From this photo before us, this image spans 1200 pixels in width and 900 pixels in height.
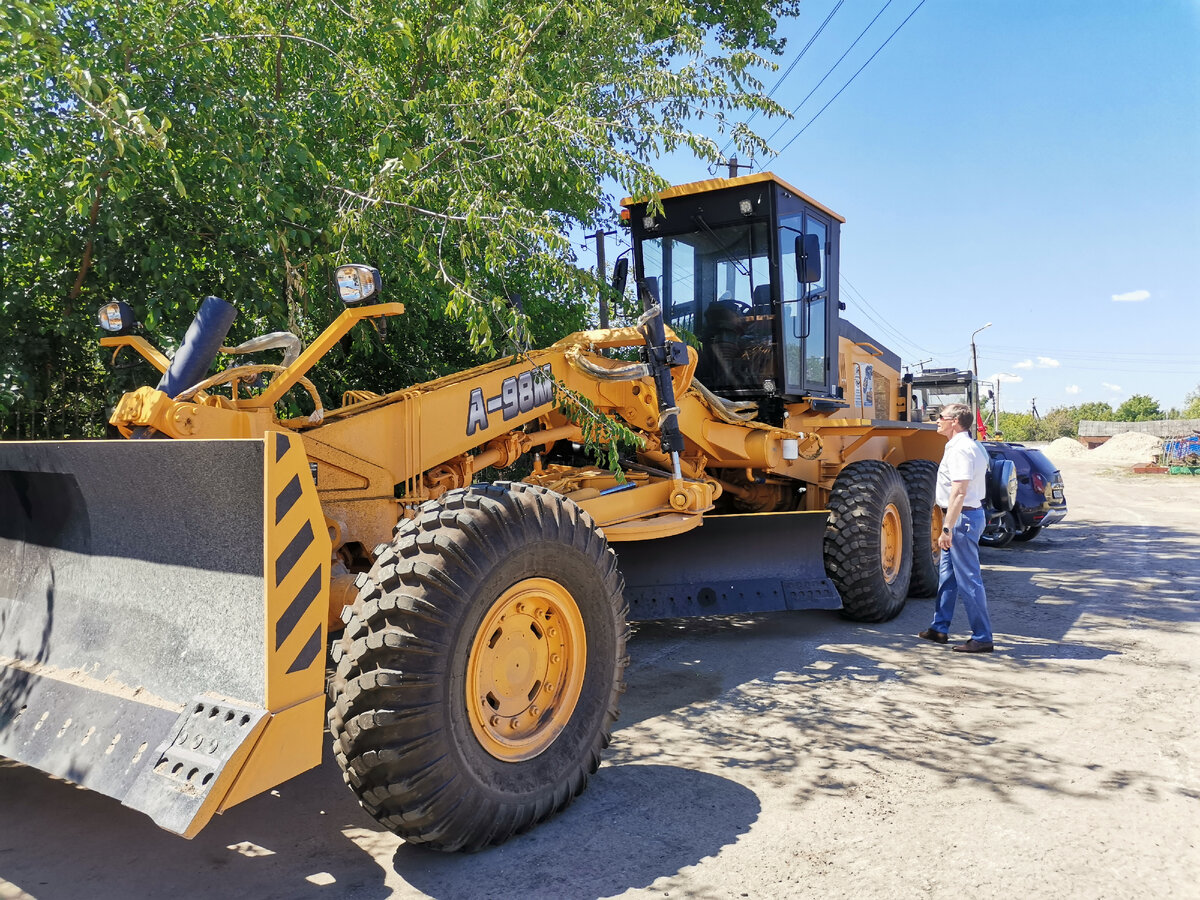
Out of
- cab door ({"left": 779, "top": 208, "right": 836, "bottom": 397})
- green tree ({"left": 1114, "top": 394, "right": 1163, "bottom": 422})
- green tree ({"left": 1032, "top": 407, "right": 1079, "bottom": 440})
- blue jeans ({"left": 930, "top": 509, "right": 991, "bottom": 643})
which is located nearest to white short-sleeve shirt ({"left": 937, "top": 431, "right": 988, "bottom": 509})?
blue jeans ({"left": 930, "top": 509, "right": 991, "bottom": 643})

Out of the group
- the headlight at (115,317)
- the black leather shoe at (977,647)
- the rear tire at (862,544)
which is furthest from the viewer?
the rear tire at (862,544)

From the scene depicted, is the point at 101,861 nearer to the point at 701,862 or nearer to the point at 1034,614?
the point at 701,862

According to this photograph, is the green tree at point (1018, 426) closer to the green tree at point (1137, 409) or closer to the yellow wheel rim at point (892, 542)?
the green tree at point (1137, 409)

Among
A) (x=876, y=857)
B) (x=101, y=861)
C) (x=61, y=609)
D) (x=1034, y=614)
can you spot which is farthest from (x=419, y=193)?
(x=1034, y=614)

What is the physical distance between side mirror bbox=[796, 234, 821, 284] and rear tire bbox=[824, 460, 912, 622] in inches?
62.8

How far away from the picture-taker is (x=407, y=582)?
8.81 ft

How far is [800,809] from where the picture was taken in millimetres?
3174

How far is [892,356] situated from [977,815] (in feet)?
23.1

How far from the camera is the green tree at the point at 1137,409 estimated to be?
261ft

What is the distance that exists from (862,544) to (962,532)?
0.75 metres

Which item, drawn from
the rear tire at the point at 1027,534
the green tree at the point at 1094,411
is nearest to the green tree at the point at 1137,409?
the green tree at the point at 1094,411

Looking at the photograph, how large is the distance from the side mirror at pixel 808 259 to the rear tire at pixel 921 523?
7.51ft

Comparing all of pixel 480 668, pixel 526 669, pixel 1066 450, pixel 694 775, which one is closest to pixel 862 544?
pixel 694 775

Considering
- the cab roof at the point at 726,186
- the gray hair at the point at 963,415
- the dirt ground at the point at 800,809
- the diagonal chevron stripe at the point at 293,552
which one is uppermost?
the cab roof at the point at 726,186
